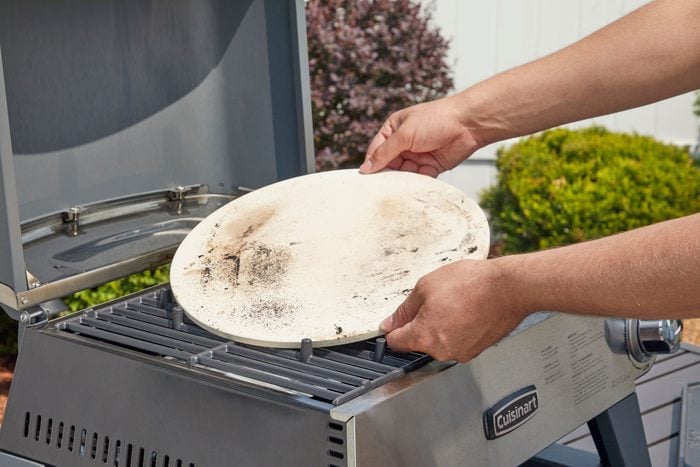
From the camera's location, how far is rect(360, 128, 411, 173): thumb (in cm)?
186

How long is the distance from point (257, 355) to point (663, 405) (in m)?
1.44

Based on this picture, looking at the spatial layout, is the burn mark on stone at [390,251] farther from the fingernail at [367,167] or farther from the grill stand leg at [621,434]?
the grill stand leg at [621,434]

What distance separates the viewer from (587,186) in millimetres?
4797

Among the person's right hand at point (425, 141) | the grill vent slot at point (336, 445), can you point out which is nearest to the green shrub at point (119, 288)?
the person's right hand at point (425, 141)

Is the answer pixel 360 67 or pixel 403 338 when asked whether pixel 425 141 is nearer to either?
pixel 403 338

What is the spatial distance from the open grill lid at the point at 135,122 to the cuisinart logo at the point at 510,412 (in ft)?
2.35

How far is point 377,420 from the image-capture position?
45.8 inches

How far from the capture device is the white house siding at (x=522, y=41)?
18.3ft

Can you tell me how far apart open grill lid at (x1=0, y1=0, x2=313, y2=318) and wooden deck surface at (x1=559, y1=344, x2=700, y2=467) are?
101 cm

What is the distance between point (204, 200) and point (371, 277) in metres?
0.67

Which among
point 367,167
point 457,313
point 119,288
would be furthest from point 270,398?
point 119,288

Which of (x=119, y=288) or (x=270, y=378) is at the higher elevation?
(x=270, y=378)

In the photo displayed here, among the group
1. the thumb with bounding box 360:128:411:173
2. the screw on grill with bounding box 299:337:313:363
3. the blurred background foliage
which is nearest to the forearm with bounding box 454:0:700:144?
the thumb with bounding box 360:128:411:173

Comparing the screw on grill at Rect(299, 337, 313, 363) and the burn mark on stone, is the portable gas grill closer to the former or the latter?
the screw on grill at Rect(299, 337, 313, 363)
